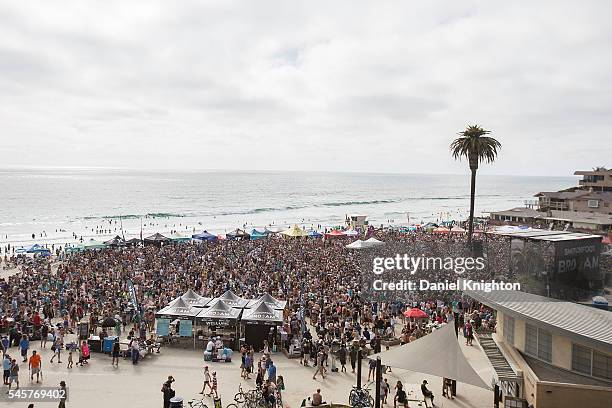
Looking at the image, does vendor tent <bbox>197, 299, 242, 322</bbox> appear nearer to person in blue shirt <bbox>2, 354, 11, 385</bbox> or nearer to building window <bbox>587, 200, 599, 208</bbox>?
person in blue shirt <bbox>2, 354, 11, 385</bbox>

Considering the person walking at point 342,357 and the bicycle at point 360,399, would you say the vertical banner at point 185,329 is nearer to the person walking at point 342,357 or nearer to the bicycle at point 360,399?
the person walking at point 342,357

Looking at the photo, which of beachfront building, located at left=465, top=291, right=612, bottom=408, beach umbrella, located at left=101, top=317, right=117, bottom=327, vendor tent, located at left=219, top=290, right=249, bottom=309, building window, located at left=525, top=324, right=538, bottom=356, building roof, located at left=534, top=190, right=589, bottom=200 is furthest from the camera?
building roof, located at left=534, top=190, right=589, bottom=200

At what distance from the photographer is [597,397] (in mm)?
11273

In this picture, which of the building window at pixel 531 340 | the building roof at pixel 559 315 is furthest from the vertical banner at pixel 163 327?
the building window at pixel 531 340

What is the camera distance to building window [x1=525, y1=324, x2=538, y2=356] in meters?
13.3

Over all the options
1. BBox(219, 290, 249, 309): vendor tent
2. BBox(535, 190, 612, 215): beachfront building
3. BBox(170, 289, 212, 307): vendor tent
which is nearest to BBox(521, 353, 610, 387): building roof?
BBox(219, 290, 249, 309): vendor tent

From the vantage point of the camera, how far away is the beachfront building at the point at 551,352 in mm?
11453

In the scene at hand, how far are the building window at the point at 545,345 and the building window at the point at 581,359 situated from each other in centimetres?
70

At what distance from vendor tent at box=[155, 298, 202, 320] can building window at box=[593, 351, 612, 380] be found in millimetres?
13810

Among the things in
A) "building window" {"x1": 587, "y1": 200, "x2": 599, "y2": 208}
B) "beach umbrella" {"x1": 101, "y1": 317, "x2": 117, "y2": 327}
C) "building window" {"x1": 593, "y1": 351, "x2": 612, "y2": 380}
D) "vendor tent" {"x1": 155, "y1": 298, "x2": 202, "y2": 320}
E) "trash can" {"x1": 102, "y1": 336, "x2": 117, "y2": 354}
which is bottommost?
"trash can" {"x1": 102, "y1": 336, "x2": 117, "y2": 354}

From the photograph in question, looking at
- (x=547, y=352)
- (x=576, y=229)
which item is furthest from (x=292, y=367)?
(x=576, y=229)

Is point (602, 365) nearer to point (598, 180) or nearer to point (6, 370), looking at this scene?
point (6, 370)

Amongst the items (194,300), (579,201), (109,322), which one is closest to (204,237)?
(194,300)

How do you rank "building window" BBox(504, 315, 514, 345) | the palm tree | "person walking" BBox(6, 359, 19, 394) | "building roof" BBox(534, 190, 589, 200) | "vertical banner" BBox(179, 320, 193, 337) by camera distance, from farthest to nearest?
"building roof" BBox(534, 190, 589, 200) → the palm tree → "vertical banner" BBox(179, 320, 193, 337) → "person walking" BBox(6, 359, 19, 394) → "building window" BBox(504, 315, 514, 345)
